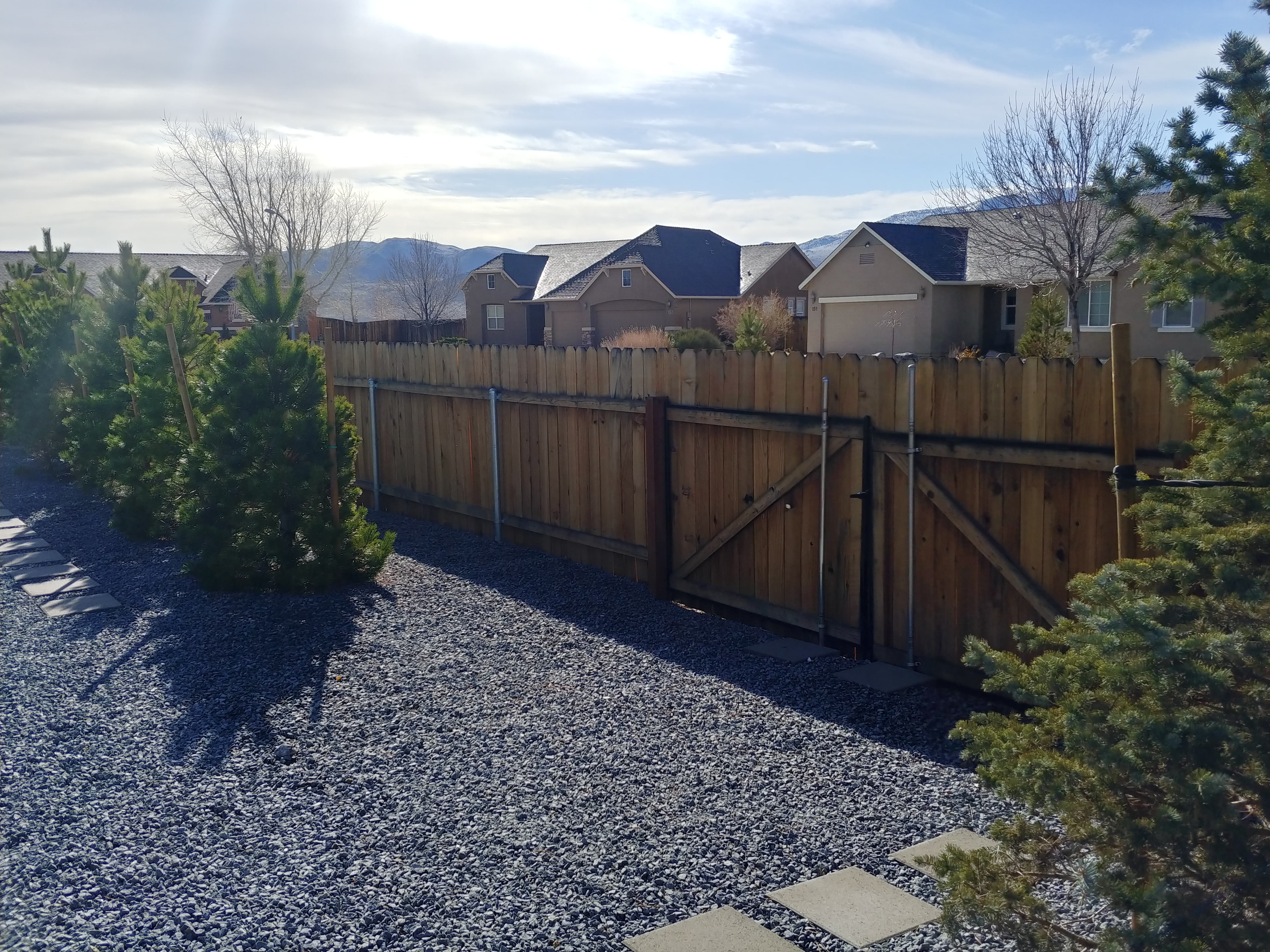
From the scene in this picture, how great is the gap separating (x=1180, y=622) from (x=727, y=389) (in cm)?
524

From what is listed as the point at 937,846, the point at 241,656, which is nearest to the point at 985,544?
the point at 937,846

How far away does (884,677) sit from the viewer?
6418 millimetres

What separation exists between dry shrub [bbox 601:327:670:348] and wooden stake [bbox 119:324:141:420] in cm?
1979

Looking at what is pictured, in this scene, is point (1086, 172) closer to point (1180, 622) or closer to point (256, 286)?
point (256, 286)

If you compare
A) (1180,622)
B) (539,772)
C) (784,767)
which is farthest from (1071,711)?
(539,772)

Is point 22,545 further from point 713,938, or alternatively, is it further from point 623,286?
point 623,286

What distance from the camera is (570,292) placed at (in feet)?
149

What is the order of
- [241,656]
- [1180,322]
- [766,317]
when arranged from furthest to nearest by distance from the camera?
[766,317]
[1180,322]
[241,656]

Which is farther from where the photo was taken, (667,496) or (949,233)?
(949,233)

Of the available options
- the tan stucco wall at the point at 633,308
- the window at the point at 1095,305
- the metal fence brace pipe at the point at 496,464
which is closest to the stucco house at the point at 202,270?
the tan stucco wall at the point at 633,308

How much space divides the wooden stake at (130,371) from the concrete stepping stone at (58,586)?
8.82 ft

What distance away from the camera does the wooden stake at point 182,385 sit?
974 cm

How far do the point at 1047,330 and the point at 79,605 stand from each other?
858 inches

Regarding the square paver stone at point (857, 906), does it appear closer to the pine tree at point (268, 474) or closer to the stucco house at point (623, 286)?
the pine tree at point (268, 474)
